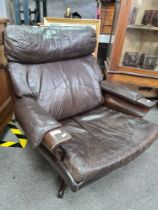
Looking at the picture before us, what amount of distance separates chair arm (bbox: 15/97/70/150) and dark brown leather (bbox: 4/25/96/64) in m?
0.38

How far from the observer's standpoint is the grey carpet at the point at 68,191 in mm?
1118

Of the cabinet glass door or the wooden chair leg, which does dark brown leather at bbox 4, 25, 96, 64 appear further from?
the wooden chair leg

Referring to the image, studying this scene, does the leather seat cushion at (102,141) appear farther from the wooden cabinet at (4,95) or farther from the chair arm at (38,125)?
the wooden cabinet at (4,95)

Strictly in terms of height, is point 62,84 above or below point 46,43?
below

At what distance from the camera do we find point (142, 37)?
198 cm

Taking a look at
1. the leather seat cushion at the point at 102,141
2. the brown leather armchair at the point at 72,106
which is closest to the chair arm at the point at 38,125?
the brown leather armchair at the point at 72,106

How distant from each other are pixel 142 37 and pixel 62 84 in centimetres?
126

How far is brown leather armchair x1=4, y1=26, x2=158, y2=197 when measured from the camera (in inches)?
35.4

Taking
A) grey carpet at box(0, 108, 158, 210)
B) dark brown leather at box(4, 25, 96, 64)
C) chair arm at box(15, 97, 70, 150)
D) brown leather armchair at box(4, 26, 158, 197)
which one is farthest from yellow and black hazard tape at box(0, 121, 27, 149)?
dark brown leather at box(4, 25, 96, 64)

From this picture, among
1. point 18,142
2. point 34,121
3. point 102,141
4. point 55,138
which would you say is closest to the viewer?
point 55,138

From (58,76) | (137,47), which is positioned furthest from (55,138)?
(137,47)

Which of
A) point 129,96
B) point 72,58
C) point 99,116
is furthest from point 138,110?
point 72,58

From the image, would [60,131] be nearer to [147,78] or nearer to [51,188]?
[51,188]

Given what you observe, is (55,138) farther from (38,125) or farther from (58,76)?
(58,76)
